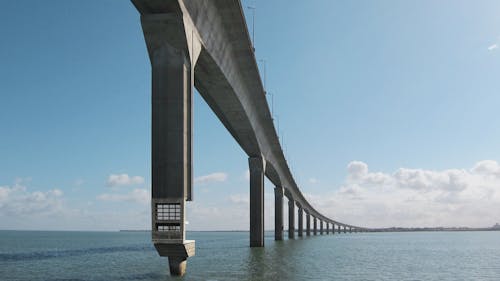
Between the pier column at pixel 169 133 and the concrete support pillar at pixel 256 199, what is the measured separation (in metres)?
36.5

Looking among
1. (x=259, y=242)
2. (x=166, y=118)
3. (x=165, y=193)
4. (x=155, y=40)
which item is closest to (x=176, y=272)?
(x=165, y=193)

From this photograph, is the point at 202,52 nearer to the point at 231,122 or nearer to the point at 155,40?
the point at 155,40

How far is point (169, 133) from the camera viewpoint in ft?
80.5

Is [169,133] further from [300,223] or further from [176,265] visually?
[300,223]

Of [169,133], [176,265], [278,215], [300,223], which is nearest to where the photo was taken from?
[169,133]

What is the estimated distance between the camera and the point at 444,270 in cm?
3747

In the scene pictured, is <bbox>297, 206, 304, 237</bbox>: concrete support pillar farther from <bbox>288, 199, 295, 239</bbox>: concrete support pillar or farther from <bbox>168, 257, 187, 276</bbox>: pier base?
<bbox>168, 257, 187, 276</bbox>: pier base

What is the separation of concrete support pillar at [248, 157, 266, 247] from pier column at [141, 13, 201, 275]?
120ft

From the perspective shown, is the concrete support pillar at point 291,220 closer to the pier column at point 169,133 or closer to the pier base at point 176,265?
the pier base at point 176,265

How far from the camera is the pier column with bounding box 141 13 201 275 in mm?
24359

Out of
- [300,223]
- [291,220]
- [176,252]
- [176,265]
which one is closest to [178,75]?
[176,252]

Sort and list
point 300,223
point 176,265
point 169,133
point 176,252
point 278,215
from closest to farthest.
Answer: point 169,133, point 176,252, point 176,265, point 278,215, point 300,223

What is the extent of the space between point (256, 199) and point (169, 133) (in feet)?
125

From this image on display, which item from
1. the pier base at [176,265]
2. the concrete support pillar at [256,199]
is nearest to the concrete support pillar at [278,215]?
the concrete support pillar at [256,199]
